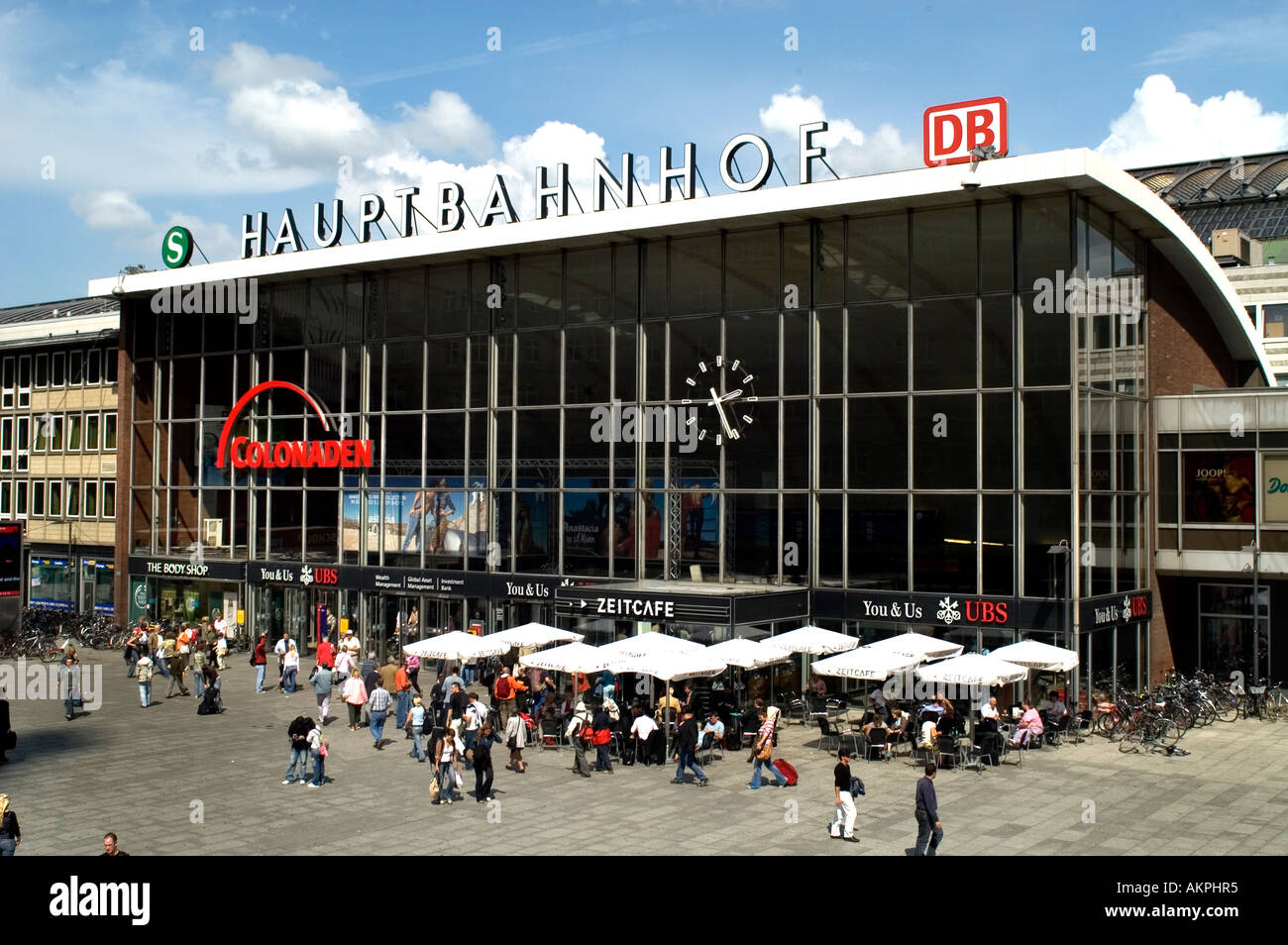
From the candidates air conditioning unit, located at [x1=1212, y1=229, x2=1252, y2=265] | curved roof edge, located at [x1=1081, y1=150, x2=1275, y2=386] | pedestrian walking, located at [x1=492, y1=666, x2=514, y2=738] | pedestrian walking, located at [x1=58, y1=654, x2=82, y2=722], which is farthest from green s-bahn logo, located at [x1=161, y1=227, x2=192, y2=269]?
air conditioning unit, located at [x1=1212, y1=229, x2=1252, y2=265]

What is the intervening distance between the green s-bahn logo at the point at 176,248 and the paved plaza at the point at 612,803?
83.3ft

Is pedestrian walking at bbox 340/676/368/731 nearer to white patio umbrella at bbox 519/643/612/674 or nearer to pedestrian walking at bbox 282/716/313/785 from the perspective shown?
white patio umbrella at bbox 519/643/612/674

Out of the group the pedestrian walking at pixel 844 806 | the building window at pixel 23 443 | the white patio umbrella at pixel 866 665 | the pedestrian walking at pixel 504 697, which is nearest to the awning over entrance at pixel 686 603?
the white patio umbrella at pixel 866 665

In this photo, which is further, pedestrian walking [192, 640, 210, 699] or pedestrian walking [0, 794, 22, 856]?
pedestrian walking [192, 640, 210, 699]

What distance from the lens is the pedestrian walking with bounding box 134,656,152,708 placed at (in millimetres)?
34938

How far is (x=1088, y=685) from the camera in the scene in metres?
33.1

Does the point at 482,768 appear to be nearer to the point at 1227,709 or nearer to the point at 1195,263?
the point at 1227,709

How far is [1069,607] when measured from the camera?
32625 mm

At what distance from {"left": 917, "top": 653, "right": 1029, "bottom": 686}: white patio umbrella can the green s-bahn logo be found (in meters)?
36.3

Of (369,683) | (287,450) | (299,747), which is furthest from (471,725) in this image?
(287,450)

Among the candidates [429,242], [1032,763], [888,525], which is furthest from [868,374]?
[429,242]

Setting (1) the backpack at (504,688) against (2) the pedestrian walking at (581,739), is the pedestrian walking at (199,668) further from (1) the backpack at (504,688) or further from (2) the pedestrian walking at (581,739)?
(2) the pedestrian walking at (581,739)

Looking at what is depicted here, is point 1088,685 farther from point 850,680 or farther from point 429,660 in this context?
point 429,660

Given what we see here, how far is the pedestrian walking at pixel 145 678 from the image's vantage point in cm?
3494
